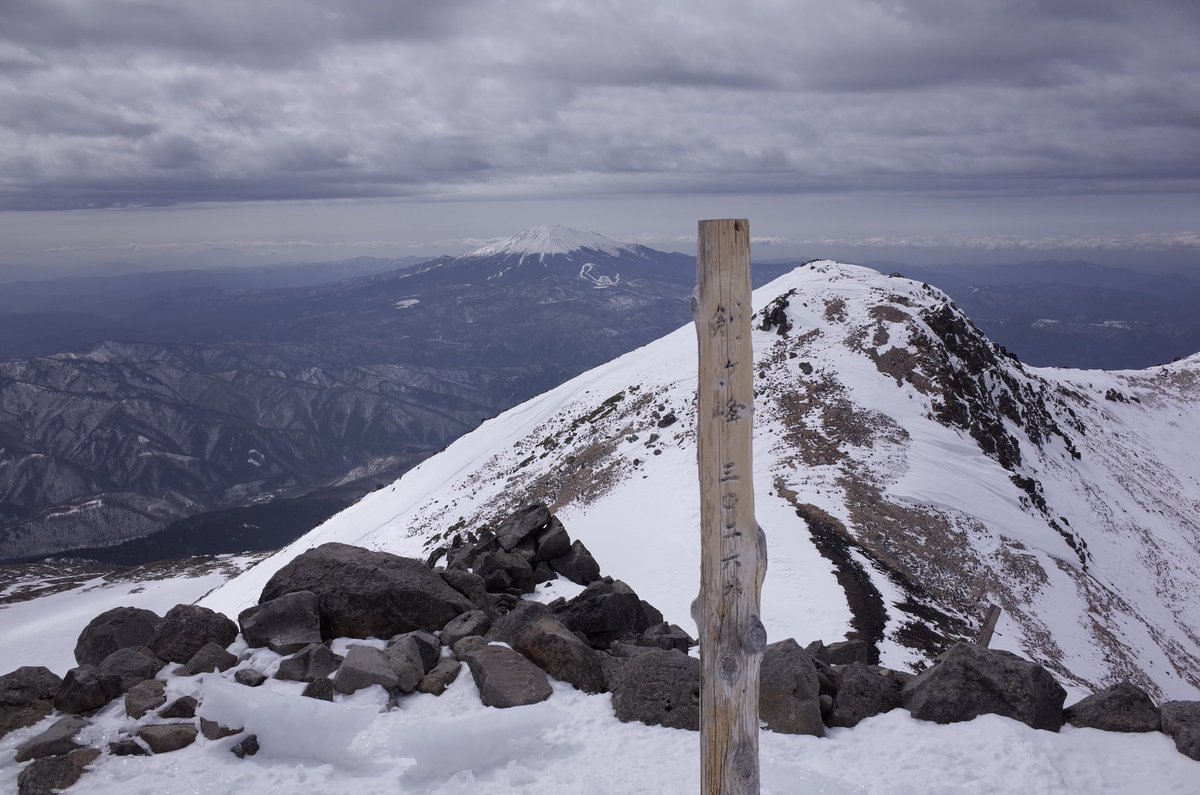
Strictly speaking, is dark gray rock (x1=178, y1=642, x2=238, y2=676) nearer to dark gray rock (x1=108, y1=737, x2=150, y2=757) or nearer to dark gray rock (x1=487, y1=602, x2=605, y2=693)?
dark gray rock (x1=108, y1=737, x2=150, y2=757)

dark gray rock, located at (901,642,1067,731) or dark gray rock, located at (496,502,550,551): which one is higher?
dark gray rock, located at (496,502,550,551)

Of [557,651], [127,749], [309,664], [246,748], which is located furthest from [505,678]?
[127,749]

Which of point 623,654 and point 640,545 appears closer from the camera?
point 623,654

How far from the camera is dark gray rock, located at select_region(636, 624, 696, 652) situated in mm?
12055

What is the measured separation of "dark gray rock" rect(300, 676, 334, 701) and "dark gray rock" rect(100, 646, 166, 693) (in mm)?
2206

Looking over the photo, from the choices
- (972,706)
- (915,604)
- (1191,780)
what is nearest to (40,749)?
(972,706)

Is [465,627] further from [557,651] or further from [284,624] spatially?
[284,624]

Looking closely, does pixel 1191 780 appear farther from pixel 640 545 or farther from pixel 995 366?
pixel 995 366

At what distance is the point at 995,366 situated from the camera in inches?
2094

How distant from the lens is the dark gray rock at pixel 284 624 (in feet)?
34.4

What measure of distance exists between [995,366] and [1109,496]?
11.7m

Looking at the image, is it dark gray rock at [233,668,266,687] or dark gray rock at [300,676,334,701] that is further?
dark gray rock at [233,668,266,687]

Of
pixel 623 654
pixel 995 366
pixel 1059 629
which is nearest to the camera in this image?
pixel 623 654

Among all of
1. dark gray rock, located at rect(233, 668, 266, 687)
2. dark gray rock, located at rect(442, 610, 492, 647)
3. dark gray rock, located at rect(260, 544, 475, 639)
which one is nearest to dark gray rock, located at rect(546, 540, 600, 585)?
dark gray rock, located at rect(260, 544, 475, 639)
